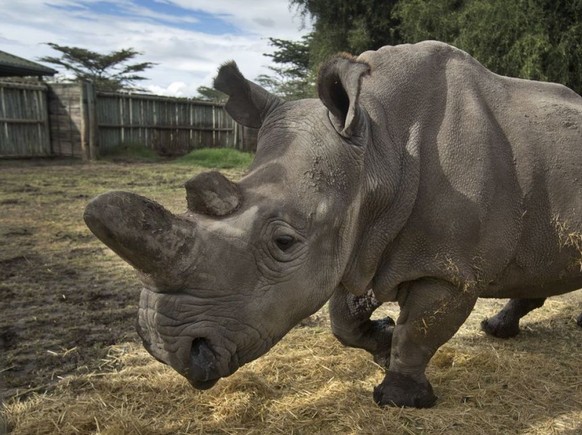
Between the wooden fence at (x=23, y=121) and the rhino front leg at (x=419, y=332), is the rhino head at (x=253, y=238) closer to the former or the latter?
the rhino front leg at (x=419, y=332)

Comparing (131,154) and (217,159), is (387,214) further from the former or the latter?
(131,154)

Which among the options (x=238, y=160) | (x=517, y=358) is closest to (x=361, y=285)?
(x=517, y=358)

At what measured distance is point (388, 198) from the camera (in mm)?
2699

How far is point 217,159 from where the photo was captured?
57.1ft

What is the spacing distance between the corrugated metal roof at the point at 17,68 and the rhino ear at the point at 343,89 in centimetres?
1282

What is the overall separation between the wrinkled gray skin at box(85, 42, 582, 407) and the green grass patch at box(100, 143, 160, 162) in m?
14.8

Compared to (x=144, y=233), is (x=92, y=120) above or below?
below

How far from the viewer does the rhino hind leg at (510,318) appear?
4258 mm

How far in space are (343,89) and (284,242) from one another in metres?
0.73

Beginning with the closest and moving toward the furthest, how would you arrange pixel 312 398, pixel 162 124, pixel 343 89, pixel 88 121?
pixel 343 89 → pixel 312 398 → pixel 88 121 → pixel 162 124

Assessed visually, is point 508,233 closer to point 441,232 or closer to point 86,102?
point 441,232

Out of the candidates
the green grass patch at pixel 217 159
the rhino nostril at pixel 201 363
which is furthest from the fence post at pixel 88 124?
the rhino nostril at pixel 201 363

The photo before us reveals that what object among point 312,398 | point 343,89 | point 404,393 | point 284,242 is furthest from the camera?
point 312,398

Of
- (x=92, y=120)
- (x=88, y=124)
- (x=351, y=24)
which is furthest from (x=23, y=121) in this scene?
(x=351, y=24)
